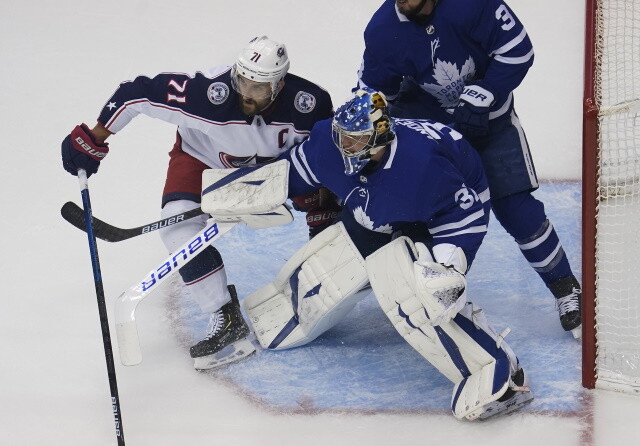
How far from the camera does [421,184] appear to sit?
3311mm

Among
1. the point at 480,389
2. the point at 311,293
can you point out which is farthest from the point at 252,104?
the point at 480,389

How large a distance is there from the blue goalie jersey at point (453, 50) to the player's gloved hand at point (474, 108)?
0.03 metres

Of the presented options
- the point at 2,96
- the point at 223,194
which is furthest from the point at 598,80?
the point at 2,96

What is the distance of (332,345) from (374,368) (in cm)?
20

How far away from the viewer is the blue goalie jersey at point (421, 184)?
3314 mm

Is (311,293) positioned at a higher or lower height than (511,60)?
lower

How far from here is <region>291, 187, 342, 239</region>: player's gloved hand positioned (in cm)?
394

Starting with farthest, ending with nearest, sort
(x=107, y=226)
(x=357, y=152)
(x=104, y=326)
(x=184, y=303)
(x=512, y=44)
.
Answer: (x=184, y=303)
(x=107, y=226)
(x=512, y=44)
(x=104, y=326)
(x=357, y=152)

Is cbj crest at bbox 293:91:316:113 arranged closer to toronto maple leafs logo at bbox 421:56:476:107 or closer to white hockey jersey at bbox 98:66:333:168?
white hockey jersey at bbox 98:66:333:168

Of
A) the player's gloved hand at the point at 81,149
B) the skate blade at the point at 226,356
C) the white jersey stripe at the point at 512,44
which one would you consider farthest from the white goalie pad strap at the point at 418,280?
the player's gloved hand at the point at 81,149

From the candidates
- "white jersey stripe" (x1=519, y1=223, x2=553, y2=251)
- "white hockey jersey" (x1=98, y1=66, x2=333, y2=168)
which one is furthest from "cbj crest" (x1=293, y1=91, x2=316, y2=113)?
"white jersey stripe" (x1=519, y1=223, x2=553, y2=251)

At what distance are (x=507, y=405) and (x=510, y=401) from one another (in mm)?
14

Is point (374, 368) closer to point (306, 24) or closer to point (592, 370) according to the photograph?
point (592, 370)

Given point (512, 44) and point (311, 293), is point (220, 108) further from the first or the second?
point (512, 44)
